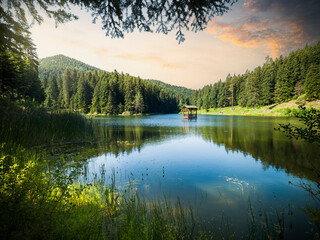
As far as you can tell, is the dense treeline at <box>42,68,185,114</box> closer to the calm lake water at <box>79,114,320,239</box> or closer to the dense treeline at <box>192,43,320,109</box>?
the dense treeline at <box>192,43,320,109</box>

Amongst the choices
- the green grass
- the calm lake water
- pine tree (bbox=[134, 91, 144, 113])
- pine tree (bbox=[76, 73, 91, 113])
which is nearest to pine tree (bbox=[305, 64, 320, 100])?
the calm lake water

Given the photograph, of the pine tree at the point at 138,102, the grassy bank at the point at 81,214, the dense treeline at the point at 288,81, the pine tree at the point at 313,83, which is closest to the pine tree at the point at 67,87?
the pine tree at the point at 138,102

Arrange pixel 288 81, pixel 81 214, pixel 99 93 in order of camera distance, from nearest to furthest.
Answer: pixel 81 214 → pixel 288 81 → pixel 99 93

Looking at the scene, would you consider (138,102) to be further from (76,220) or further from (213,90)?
(76,220)

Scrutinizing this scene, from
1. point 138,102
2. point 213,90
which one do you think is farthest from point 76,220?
point 213,90

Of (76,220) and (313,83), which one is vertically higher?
(313,83)

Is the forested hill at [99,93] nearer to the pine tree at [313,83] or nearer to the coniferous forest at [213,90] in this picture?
the coniferous forest at [213,90]

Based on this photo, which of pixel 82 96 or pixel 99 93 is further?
pixel 99 93

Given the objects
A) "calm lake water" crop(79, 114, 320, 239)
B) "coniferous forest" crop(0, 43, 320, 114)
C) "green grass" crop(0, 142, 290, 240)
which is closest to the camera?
"green grass" crop(0, 142, 290, 240)

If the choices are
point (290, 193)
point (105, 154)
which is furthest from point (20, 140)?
point (290, 193)

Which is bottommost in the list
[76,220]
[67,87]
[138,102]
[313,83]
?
[76,220]

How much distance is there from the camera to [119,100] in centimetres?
8244

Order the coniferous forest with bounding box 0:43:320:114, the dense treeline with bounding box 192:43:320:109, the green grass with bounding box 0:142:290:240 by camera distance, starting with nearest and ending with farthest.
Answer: the green grass with bounding box 0:142:290:240 → the dense treeline with bounding box 192:43:320:109 → the coniferous forest with bounding box 0:43:320:114

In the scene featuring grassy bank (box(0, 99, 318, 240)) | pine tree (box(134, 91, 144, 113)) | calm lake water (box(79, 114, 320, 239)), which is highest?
pine tree (box(134, 91, 144, 113))
